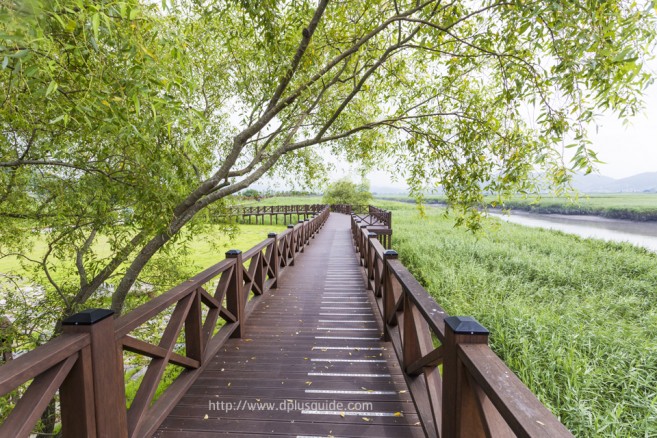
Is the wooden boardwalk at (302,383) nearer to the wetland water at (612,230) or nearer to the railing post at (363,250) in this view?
the railing post at (363,250)

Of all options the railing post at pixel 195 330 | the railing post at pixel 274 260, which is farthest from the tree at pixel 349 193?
the railing post at pixel 195 330

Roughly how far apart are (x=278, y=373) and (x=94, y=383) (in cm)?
187

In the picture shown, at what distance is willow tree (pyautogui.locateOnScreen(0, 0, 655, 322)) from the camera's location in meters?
1.77

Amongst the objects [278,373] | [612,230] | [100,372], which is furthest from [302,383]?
[612,230]

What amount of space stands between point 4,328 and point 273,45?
454 cm

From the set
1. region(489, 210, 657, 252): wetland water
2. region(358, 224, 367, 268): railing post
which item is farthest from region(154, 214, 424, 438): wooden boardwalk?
region(489, 210, 657, 252): wetland water

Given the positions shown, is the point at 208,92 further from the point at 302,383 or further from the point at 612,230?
the point at 612,230

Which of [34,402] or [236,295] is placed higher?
[34,402]

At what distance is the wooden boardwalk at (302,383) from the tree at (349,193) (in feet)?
120

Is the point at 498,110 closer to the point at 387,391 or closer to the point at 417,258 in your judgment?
the point at 387,391

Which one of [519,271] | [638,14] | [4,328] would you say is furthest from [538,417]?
[519,271]

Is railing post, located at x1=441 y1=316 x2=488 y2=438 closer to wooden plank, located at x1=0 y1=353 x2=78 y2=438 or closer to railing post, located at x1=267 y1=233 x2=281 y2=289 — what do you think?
wooden plank, located at x1=0 y1=353 x2=78 y2=438

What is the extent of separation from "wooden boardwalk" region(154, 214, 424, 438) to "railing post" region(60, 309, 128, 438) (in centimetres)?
82

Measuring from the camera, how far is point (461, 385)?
161 cm
